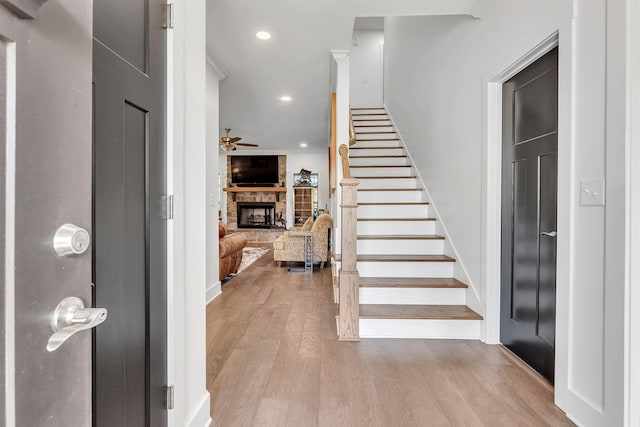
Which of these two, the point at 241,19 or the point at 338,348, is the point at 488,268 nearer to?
the point at 338,348

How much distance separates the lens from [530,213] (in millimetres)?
2125

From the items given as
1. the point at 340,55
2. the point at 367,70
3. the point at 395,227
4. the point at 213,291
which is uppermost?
the point at 367,70

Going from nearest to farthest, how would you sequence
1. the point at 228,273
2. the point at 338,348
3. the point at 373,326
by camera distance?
the point at 338,348 → the point at 373,326 → the point at 228,273

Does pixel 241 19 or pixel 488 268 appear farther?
pixel 241 19

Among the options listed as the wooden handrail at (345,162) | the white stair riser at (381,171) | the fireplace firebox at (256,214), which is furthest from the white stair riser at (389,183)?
the fireplace firebox at (256,214)

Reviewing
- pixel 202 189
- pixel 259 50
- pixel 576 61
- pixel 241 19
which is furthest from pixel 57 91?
pixel 259 50

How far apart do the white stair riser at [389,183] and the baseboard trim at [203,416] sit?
327cm

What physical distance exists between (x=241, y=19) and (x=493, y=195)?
8.23 feet

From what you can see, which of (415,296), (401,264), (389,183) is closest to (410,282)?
(415,296)

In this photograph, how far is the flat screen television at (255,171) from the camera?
375 inches

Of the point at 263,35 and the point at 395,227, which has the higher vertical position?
the point at 263,35

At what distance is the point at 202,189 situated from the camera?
1.57 meters

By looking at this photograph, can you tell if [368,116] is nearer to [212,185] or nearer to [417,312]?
[212,185]

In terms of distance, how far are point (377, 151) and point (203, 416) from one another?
4.36 meters
